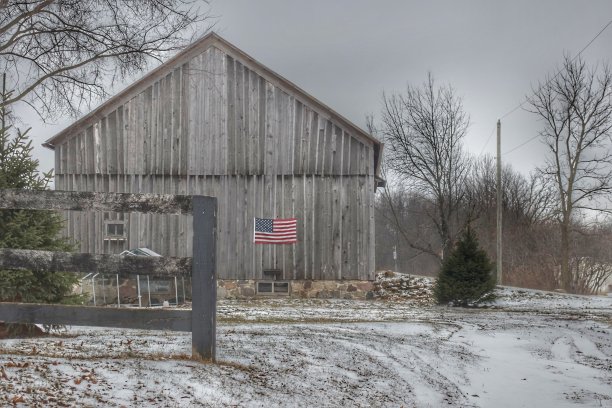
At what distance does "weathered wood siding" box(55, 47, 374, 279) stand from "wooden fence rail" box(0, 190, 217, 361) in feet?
45.9

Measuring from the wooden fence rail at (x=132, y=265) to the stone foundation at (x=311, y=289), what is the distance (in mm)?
14053

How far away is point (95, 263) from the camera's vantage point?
6055mm

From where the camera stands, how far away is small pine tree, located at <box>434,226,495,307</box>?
18922 millimetres

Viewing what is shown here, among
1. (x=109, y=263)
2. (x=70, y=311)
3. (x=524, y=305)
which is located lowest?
(x=524, y=305)

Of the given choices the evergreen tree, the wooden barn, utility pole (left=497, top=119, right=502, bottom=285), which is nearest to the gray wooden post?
the evergreen tree

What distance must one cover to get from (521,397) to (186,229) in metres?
14.7

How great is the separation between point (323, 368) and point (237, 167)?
13942mm

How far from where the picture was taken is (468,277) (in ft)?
62.1

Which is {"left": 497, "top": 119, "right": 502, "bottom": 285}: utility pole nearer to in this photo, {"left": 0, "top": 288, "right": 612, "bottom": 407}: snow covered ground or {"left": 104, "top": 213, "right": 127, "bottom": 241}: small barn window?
{"left": 0, "top": 288, "right": 612, "bottom": 407}: snow covered ground

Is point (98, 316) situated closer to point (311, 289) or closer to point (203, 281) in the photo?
point (203, 281)

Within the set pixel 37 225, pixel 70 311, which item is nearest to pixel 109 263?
pixel 70 311

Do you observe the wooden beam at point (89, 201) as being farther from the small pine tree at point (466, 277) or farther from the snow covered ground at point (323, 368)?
the small pine tree at point (466, 277)

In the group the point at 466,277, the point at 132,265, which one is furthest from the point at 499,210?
the point at 132,265

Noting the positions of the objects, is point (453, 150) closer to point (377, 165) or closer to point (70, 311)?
point (377, 165)
